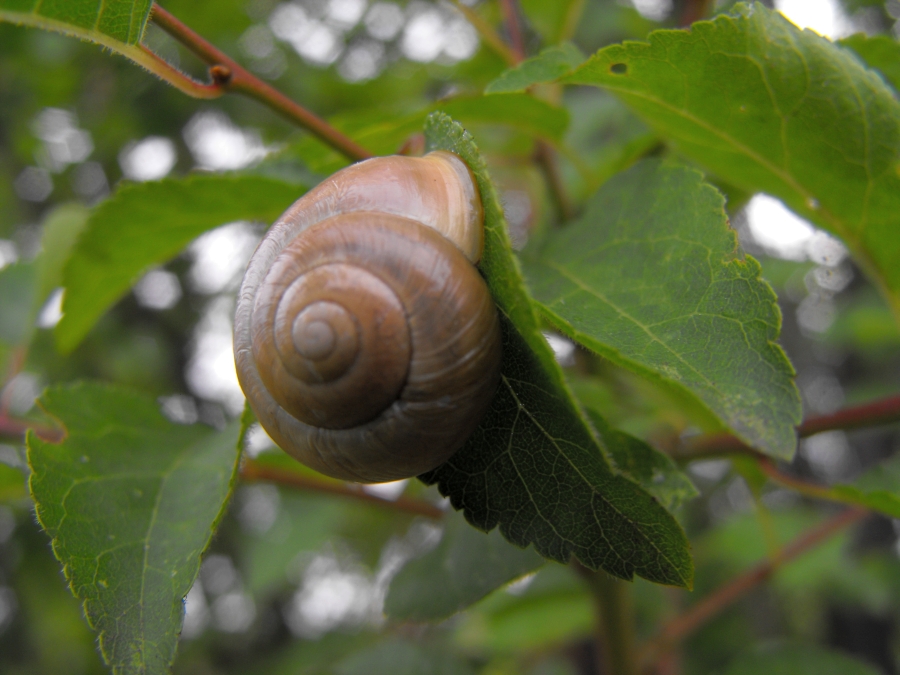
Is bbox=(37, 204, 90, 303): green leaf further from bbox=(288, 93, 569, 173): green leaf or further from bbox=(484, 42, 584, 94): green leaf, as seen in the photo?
bbox=(484, 42, 584, 94): green leaf

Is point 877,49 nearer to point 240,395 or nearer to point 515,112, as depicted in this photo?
point 515,112

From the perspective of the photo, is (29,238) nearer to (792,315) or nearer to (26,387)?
(26,387)

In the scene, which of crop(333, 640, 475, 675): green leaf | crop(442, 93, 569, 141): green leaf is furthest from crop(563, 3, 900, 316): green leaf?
crop(333, 640, 475, 675): green leaf

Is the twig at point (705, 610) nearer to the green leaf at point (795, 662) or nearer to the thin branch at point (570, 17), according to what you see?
the green leaf at point (795, 662)

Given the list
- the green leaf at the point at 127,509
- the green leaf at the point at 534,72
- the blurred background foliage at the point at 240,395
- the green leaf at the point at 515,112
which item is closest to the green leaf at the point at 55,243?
the blurred background foliage at the point at 240,395

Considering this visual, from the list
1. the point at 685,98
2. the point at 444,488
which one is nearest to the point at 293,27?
the point at 685,98

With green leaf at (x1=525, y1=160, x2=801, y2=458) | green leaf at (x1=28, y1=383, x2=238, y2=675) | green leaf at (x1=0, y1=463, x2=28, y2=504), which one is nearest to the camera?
green leaf at (x1=525, y1=160, x2=801, y2=458)
